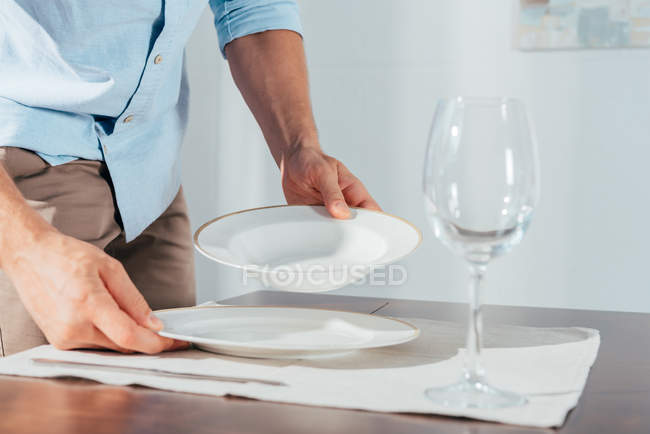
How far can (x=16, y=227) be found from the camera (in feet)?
2.55

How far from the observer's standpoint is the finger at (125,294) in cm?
70

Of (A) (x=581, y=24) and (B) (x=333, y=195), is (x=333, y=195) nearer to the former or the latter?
(B) (x=333, y=195)

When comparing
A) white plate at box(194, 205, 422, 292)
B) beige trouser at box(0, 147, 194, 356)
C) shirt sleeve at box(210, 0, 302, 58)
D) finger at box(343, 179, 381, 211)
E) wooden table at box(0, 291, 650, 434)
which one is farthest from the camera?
shirt sleeve at box(210, 0, 302, 58)

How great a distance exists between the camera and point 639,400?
61 cm

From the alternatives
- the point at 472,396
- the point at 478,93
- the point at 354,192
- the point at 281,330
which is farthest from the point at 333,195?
the point at 478,93

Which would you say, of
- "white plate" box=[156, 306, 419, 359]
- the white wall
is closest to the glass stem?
"white plate" box=[156, 306, 419, 359]

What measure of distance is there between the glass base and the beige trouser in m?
0.62

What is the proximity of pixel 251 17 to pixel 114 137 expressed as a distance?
17.0 inches

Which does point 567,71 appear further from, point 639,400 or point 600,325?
point 639,400

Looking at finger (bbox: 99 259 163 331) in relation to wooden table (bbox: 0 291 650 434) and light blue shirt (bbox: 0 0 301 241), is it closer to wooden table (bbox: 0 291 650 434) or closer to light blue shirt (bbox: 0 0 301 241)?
wooden table (bbox: 0 291 650 434)

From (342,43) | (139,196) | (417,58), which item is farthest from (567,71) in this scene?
(139,196)

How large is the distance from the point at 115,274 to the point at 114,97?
554 mm

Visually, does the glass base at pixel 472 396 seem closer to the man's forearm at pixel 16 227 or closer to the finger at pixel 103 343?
the finger at pixel 103 343

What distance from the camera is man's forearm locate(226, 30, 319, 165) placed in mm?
1414
